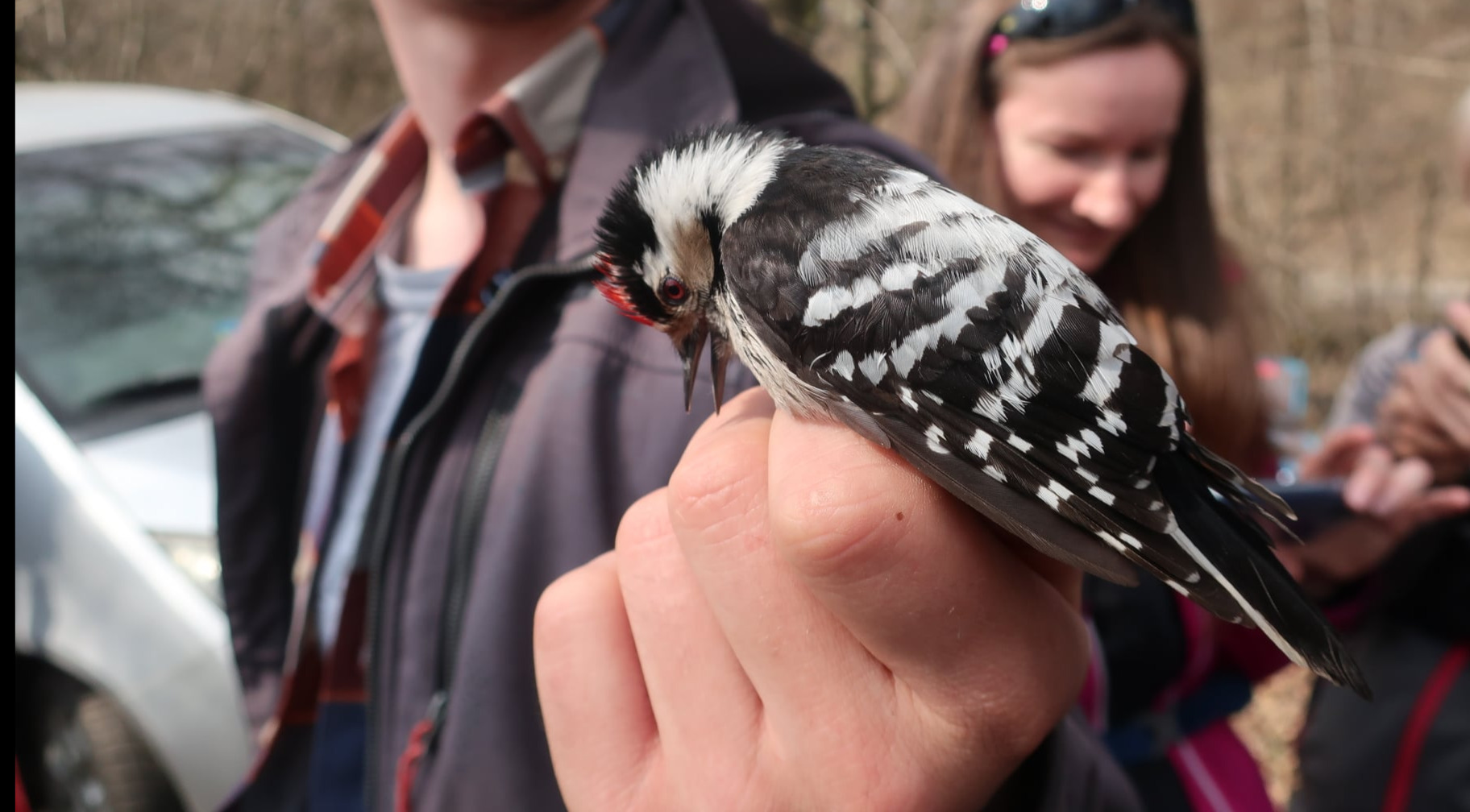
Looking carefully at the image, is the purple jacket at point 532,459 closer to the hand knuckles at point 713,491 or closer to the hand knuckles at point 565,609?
the hand knuckles at point 565,609

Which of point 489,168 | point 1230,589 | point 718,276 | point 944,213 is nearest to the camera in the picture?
point 1230,589

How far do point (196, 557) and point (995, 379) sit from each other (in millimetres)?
2450

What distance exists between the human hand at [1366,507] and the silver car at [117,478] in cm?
298

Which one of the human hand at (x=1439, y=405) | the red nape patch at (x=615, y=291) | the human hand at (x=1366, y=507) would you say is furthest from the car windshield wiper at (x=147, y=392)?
the human hand at (x=1439, y=405)

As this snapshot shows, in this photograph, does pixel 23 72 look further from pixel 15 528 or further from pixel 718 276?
pixel 718 276

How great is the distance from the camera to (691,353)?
1461mm

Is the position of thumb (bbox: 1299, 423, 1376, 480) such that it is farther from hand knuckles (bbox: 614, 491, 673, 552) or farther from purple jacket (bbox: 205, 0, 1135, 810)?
hand knuckles (bbox: 614, 491, 673, 552)

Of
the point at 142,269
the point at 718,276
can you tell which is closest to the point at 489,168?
the point at 718,276

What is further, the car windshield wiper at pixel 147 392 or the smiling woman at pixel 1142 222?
the car windshield wiper at pixel 147 392

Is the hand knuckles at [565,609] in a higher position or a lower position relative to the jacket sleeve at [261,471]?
higher

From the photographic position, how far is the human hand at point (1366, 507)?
7.89 feet

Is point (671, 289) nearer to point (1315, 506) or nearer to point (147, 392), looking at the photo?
point (1315, 506)

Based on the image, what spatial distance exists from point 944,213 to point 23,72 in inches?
368

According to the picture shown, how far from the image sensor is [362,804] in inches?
69.3
